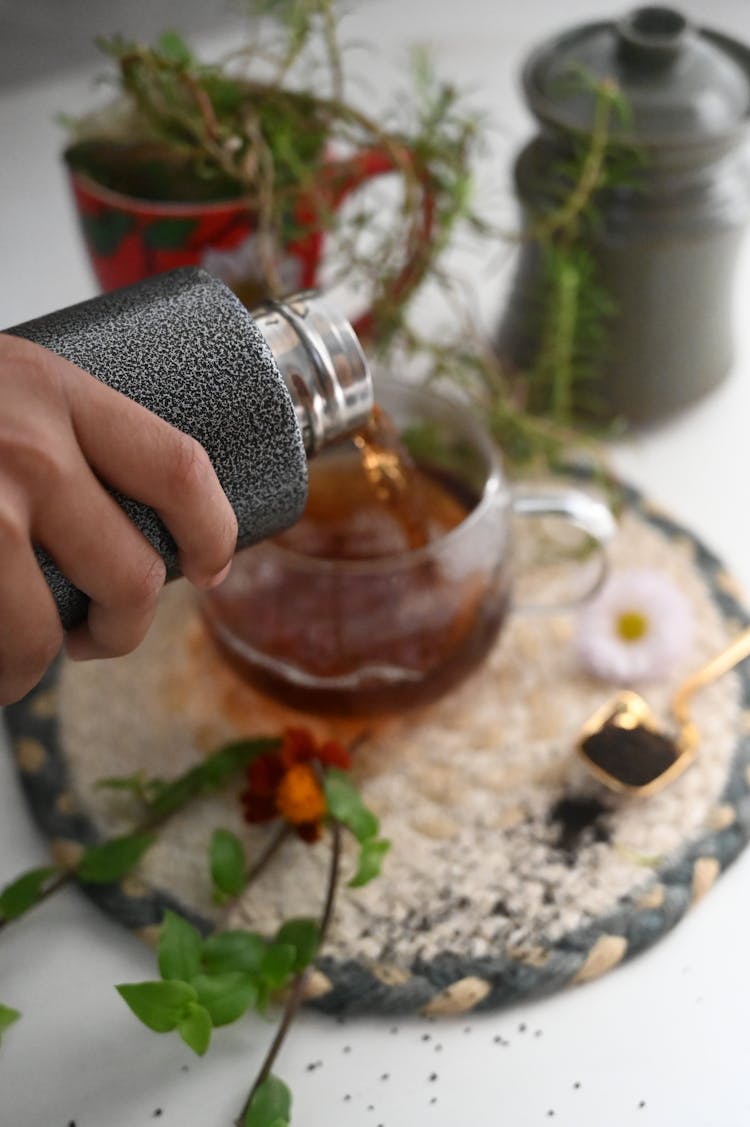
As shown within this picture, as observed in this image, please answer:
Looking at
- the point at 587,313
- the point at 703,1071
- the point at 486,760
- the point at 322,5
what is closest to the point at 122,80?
the point at 322,5

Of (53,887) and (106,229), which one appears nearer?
(53,887)

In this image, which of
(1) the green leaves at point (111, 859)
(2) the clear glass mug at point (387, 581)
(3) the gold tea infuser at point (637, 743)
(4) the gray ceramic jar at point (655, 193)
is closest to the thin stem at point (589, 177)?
(4) the gray ceramic jar at point (655, 193)

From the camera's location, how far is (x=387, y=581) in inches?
17.6

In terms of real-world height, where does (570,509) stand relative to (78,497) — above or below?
below

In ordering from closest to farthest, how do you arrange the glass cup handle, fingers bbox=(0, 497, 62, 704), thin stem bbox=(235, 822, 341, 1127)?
fingers bbox=(0, 497, 62, 704), thin stem bbox=(235, 822, 341, 1127), the glass cup handle

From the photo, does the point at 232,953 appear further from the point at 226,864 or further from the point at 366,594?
the point at 366,594

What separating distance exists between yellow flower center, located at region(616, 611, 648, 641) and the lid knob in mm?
260

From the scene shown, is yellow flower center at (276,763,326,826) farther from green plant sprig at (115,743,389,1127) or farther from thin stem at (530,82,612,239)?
thin stem at (530,82,612,239)

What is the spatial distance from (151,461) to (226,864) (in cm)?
18

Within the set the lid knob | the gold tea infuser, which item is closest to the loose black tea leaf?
the gold tea infuser

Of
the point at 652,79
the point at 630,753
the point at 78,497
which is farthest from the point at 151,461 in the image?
the point at 652,79

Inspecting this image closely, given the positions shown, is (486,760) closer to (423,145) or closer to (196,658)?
(196,658)

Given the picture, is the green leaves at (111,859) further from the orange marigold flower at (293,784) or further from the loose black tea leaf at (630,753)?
the loose black tea leaf at (630,753)

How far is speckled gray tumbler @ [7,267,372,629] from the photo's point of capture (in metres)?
0.33
